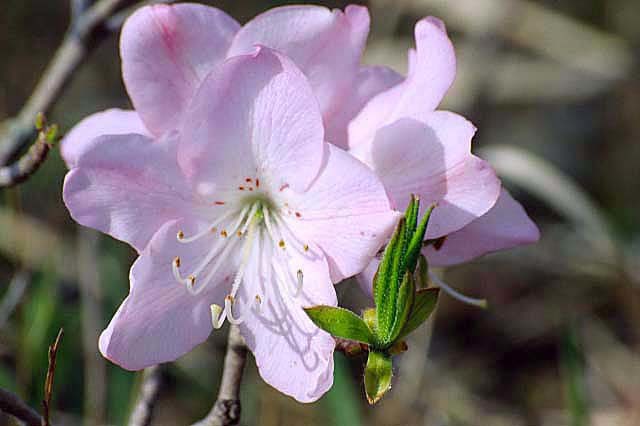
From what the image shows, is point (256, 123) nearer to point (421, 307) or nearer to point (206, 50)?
point (206, 50)

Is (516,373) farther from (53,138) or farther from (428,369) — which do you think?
(53,138)

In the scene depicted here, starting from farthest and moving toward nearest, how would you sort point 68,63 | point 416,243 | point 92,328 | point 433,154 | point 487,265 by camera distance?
point 487,265 < point 92,328 < point 68,63 < point 433,154 < point 416,243

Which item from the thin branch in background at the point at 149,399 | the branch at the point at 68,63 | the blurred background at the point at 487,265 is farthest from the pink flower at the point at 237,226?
the blurred background at the point at 487,265

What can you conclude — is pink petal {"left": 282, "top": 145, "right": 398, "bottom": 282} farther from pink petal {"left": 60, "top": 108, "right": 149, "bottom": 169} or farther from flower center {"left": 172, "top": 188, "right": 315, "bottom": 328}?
pink petal {"left": 60, "top": 108, "right": 149, "bottom": 169}

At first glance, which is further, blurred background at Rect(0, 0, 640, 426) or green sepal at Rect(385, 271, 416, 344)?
blurred background at Rect(0, 0, 640, 426)

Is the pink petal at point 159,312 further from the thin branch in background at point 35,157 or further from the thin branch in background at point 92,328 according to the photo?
the thin branch in background at point 92,328

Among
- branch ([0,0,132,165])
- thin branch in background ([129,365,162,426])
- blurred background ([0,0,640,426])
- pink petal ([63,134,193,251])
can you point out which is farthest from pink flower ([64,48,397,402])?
blurred background ([0,0,640,426])

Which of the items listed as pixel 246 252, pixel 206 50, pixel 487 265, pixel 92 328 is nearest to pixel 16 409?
pixel 246 252
